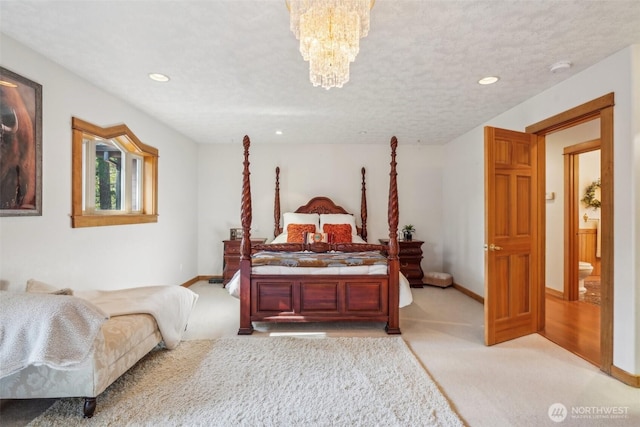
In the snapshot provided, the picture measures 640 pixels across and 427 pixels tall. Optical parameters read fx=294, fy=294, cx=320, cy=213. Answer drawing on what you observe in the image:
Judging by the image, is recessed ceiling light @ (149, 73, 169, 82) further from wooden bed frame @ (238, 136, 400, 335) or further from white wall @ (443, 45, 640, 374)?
white wall @ (443, 45, 640, 374)

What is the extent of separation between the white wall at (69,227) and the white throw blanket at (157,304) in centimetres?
38

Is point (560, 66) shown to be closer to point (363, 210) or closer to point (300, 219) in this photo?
point (363, 210)

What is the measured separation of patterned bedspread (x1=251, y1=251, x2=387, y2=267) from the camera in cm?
311

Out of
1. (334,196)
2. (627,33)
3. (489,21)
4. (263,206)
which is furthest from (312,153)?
(627,33)

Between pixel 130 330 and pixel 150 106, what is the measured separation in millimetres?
2556

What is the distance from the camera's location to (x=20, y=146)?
2123 millimetres

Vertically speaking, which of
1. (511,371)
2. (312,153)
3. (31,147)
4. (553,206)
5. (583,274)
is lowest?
(511,371)

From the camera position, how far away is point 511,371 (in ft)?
7.60

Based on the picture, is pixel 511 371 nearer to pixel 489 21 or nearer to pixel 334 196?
pixel 489 21

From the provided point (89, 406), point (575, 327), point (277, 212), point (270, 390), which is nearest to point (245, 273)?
point (270, 390)

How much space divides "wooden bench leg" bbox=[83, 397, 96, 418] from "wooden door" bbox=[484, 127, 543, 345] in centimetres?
310

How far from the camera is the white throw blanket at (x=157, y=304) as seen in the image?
2340mm

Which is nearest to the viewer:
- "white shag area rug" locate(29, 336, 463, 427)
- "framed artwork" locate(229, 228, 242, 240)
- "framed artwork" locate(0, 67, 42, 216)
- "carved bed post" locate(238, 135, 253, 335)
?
"white shag area rug" locate(29, 336, 463, 427)

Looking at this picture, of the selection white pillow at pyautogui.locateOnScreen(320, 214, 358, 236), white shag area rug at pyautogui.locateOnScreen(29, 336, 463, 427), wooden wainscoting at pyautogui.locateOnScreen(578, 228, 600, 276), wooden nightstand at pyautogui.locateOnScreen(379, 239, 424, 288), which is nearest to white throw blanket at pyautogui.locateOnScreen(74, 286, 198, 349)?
white shag area rug at pyautogui.locateOnScreen(29, 336, 463, 427)
